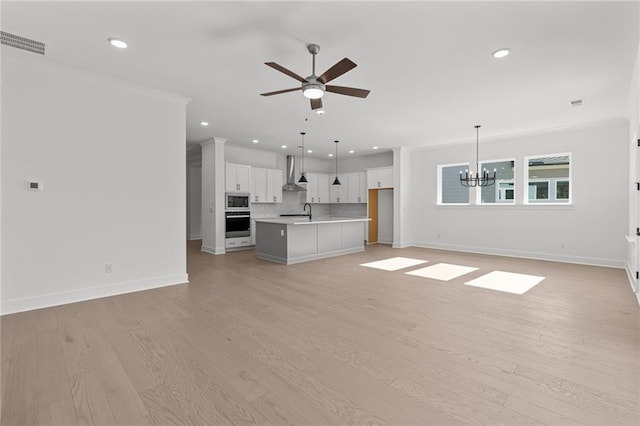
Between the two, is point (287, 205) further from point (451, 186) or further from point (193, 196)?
point (451, 186)

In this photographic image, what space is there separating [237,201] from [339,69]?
19.8ft

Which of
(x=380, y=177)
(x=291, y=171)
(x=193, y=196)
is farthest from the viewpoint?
(x=193, y=196)

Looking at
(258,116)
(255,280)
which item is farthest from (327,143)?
(255,280)

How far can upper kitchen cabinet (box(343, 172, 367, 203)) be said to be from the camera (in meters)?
9.92

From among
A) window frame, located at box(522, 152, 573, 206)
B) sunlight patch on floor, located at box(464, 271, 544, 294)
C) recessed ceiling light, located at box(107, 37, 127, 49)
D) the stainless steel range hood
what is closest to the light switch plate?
recessed ceiling light, located at box(107, 37, 127, 49)

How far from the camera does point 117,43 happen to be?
3.02 m

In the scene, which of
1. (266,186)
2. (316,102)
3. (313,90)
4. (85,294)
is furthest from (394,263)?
(85,294)

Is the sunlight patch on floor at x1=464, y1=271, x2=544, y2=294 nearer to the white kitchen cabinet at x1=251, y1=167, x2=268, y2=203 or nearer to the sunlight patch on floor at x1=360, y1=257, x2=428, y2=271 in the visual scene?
the sunlight patch on floor at x1=360, y1=257, x2=428, y2=271

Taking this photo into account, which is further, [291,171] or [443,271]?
[291,171]

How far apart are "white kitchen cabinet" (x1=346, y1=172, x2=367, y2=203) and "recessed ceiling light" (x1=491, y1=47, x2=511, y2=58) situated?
6.67 m

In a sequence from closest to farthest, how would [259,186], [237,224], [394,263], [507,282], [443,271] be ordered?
[507,282], [443,271], [394,263], [237,224], [259,186]

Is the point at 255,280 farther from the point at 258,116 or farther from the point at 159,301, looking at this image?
the point at 258,116

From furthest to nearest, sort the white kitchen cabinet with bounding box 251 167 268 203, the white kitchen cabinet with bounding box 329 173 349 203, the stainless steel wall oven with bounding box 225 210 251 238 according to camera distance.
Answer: the white kitchen cabinet with bounding box 329 173 349 203, the white kitchen cabinet with bounding box 251 167 268 203, the stainless steel wall oven with bounding box 225 210 251 238

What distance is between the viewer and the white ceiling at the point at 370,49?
2.53 m
